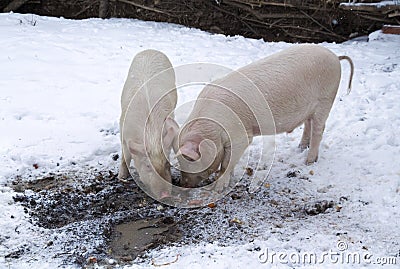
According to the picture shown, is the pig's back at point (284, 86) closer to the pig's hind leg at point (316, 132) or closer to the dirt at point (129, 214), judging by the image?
the pig's hind leg at point (316, 132)

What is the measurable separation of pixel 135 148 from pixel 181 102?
6.45 ft

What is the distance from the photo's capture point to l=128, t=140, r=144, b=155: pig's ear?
3.66 metres

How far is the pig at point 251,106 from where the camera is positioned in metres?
3.70

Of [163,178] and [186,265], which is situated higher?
[163,178]

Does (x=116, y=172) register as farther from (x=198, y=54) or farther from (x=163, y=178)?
(x=198, y=54)

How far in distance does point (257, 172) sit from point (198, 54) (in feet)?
12.0

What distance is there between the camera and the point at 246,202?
12.7 feet

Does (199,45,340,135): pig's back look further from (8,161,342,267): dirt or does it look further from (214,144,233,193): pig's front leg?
(8,161,342,267): dirt

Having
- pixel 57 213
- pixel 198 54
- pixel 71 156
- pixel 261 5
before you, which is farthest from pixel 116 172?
pixel 261 5

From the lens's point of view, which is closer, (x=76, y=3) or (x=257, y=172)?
(x=257, y=172)

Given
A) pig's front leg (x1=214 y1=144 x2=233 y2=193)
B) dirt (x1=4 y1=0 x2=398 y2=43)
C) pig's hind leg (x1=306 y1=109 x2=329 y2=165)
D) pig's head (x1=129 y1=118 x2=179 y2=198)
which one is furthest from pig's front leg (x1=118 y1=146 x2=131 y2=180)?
dirt (x1=4 y1=0 x2=398 y2=43)

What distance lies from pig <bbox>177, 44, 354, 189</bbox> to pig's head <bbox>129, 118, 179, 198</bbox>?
10 cm

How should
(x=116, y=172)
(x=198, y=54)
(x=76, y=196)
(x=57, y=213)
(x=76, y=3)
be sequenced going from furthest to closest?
1. (x=76, y=3)
2. (x=198, y=54)
3. (x=116, y=172)
4. (x=76, y=196)
5. (x=57, y=213)

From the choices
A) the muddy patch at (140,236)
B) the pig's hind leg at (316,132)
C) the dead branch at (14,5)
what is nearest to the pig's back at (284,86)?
the pig's hind leg at (316,132)
